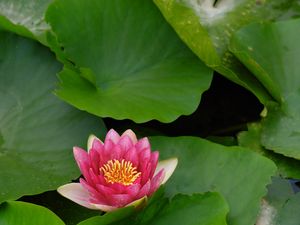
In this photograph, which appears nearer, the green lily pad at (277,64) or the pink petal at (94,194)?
the pink petal at (94,194)

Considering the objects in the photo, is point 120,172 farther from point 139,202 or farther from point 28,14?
point 28,14

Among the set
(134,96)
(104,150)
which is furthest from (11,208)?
(134,96)

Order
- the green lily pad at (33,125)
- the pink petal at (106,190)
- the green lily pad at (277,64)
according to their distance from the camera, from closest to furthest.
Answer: the pink petal at (106,190) → the green lily pad at (33,125) → the green lily pad at (277,64)

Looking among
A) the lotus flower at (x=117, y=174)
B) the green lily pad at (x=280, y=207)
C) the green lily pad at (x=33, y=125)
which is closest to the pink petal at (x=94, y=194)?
the lotus flower at (x=117, y=174)

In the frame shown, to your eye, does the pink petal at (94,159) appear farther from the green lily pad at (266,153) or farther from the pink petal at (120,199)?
the green lily pad at (266,153)

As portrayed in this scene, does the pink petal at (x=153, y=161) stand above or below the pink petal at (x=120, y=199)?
above

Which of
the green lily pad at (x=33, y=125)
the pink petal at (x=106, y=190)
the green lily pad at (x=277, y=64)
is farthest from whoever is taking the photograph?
the green lily pad at (x=277, y=64)
